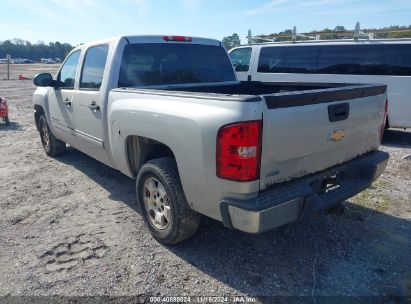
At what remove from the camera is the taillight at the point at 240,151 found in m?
2.47

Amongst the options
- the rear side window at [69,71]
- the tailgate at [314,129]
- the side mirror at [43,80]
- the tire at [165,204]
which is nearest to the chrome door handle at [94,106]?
the rear side window at [69,71]

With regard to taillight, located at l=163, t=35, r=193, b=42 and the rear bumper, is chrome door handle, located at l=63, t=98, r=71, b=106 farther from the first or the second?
the rear bumper

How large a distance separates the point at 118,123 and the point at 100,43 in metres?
1.36

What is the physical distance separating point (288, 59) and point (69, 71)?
5.39 meters

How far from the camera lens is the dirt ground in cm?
288

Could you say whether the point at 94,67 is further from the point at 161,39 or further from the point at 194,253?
the point at 194,253

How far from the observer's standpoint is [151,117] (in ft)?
10.4

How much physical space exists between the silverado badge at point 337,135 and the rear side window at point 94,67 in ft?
8.58

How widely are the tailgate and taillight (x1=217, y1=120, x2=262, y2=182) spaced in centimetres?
6

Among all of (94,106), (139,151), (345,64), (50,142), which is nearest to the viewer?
(139,151)

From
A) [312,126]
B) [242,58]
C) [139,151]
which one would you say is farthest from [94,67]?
[242,58]

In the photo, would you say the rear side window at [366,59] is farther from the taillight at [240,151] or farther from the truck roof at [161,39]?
Answer: the taillight at [240,151]

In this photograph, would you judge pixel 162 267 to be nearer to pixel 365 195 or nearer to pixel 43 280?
pixel 43 280

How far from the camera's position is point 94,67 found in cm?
451
